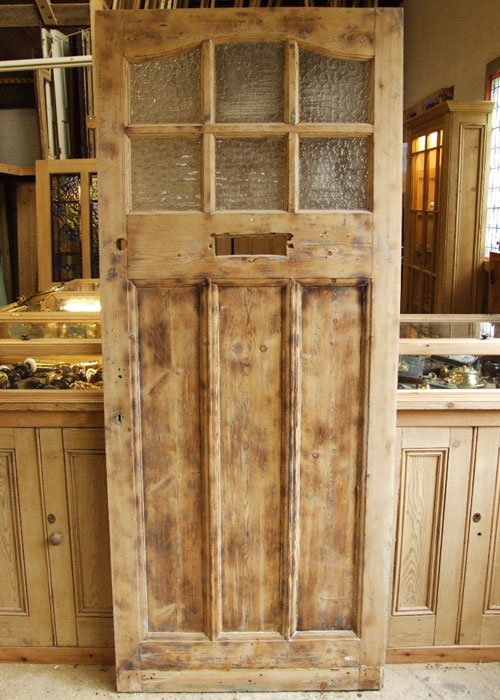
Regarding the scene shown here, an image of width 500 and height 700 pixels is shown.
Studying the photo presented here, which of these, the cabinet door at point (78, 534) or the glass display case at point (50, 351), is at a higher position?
the glass display case at point (50, 351)

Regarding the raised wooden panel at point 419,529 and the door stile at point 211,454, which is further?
the raised wooden panel at point 419,529

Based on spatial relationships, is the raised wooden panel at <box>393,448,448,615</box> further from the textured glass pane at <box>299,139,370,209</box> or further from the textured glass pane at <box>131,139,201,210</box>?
the textured glass pane at <box>131,139,201,210</box>

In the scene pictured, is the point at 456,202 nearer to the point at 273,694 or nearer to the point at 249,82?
the point at 249,82

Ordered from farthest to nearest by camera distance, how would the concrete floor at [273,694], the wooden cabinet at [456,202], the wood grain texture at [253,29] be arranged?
1. the wooden cabinet at [456,202]
2. the concrete floor at [273,694]
3. the wood grain texture at [253,29]

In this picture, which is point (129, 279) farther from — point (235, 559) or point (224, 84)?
point (235, 559)

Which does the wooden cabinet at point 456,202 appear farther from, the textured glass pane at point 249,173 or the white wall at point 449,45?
the textured glass pane at point 249,173

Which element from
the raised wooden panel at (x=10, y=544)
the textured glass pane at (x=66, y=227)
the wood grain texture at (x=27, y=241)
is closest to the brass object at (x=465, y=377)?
the raised wooden panel at (x=10, y=544)

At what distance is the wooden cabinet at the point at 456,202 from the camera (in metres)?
6.02

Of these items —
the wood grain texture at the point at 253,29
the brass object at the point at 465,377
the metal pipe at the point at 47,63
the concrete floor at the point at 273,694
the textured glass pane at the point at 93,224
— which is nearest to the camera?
the wood grain texture at the point at 253,29

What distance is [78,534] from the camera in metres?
2.42

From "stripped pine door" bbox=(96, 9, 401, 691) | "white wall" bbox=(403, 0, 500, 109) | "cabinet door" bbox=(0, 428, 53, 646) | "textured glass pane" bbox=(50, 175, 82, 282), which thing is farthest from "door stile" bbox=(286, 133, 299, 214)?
"textured glass pane" bbox=(50, 175, 82, 282)

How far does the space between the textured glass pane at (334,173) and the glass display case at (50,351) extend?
101 centimetres

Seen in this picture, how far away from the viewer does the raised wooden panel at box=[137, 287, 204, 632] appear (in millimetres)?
2148

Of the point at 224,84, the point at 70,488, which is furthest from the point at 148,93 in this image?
the point at 70,488
